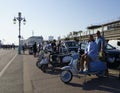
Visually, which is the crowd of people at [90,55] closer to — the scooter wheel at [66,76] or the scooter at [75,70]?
the scooter at [75,70]

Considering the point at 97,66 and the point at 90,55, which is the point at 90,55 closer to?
the point at 90,55

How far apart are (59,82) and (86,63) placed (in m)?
1.58

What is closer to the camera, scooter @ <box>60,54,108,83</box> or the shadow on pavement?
the shadow on pavement

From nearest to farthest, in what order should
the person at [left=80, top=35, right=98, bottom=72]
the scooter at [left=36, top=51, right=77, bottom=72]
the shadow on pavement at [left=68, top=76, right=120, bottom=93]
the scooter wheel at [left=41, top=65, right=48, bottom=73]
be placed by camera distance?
the shadow on pavement at [left=68, top=76, right=120, bottom=93], the person at [left=80, top=35, right=98, bottom=72], the scooter wheel at [left=41, top=65, right=48, bottom=73], the scooter at [left=36, top=51, right=77, bottom=72]

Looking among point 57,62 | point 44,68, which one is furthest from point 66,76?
point 57,62

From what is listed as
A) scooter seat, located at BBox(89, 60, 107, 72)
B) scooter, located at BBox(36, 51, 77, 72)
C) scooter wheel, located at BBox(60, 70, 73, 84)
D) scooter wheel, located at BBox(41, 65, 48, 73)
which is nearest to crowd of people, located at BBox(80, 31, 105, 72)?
scooter seat, located at BBox(89, 60, 107, 72)

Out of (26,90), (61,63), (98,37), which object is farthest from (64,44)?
(26,90)

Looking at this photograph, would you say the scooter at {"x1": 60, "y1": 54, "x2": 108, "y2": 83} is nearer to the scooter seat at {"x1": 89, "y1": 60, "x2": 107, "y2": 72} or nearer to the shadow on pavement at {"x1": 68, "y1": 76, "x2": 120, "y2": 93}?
the scooter seat at {"x1": 89, "y1": 60, "x2": 107, "y2": 72}

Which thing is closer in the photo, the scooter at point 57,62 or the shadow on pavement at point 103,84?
the shadow on pavement at point 103,84

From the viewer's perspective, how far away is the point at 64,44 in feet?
100.0

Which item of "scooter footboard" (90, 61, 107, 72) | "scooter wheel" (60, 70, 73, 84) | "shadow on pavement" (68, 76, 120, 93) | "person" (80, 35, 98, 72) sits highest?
"person" (80, 35, 98, 72)

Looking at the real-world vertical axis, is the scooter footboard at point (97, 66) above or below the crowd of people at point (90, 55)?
below

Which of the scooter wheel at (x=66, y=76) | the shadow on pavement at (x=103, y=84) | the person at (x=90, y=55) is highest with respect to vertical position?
the person at (x=90, y=55)

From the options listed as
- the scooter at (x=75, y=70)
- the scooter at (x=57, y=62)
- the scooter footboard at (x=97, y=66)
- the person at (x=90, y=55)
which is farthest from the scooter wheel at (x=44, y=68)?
the person at (x=90, y=55)
